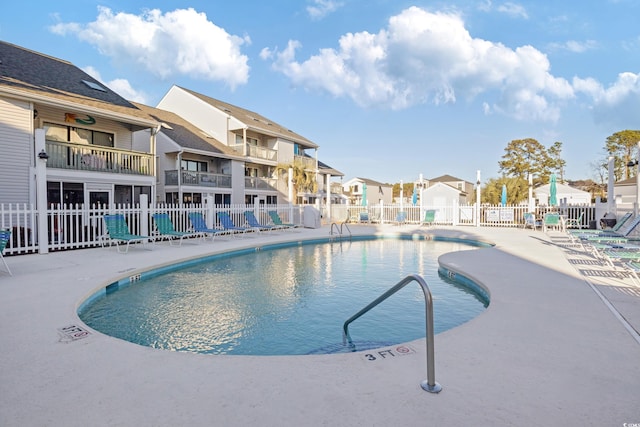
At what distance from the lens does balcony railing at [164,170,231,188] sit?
21109mm

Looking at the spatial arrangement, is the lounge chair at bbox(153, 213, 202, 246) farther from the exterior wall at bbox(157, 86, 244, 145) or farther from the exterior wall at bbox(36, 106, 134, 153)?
the exterior wall at bbox(157, 86, 244, 145)

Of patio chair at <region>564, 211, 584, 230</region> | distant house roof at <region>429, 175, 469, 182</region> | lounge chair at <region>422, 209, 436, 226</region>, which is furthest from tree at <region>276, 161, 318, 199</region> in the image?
distant house roof at <region>429, 175, 469, 182</region>

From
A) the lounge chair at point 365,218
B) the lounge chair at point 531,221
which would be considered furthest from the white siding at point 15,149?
the lounge chair at point 531,221

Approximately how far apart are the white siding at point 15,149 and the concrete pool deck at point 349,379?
36.1ft

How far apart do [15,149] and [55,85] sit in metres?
3.44

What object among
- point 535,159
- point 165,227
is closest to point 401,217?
point 165,227

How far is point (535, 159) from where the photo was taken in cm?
4412

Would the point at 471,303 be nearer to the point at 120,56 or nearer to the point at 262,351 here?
the point at 262,351

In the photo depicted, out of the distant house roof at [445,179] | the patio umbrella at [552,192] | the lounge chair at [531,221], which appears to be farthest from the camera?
the distant house roof at [445,179]

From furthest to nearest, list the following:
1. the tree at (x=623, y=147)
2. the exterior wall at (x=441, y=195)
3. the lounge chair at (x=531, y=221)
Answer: the tree at (x=623, y=147)
the exterior wall at (x=441, y=195)
the lounge chair at (x=531, y=221)

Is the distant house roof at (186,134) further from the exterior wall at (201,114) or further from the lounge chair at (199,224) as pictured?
the lounge chair at (199,224)

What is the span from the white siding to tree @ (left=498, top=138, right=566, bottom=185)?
4625cm

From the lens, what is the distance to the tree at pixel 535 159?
144 ft

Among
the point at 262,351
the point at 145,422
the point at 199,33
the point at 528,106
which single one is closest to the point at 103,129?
the point at 199,33
